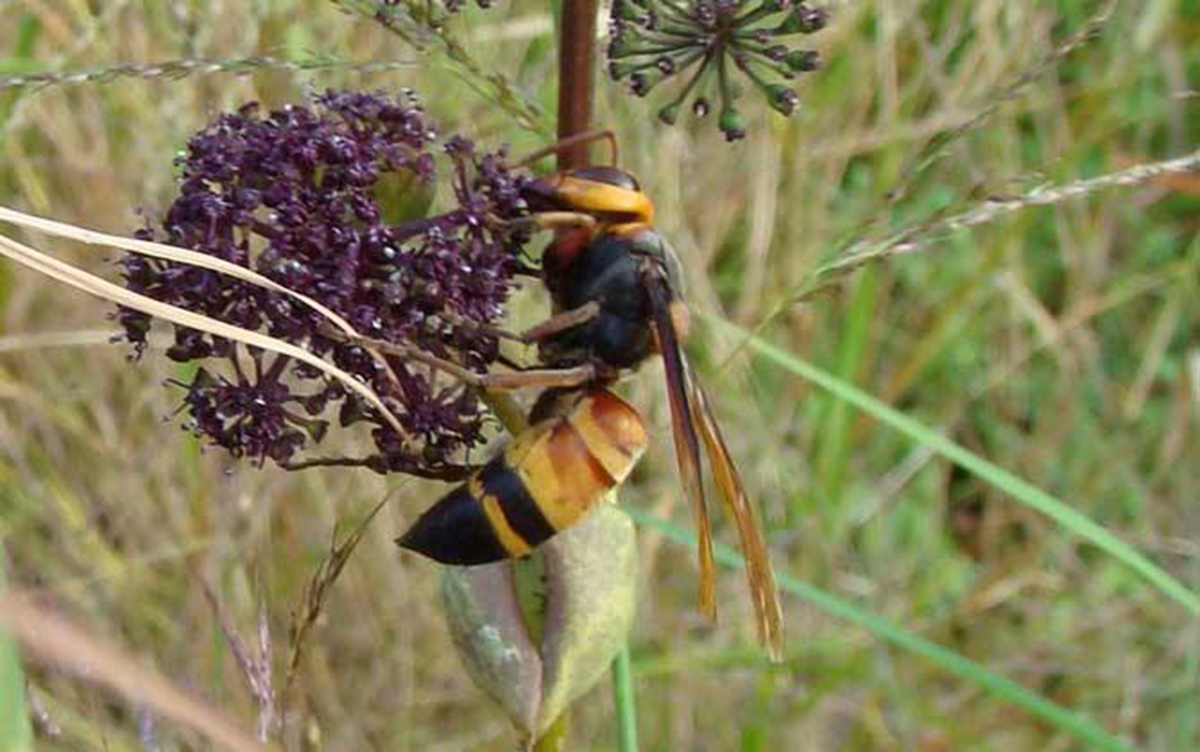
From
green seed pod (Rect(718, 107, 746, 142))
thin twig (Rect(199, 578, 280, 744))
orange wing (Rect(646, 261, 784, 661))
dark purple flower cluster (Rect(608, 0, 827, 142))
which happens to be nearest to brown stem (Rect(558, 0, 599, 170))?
dark purple flower cluster (Rect(608, 0, 827, 142))

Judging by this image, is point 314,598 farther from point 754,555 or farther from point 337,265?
point 754,555

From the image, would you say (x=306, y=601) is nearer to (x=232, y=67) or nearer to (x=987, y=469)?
(x=232, y=67)

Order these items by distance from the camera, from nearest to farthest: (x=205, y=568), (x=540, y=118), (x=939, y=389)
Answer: (x=540, y=118) < (x=205, y=568) < (x=939, y=389)

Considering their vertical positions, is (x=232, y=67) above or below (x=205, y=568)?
above

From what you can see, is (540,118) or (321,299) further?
(540,118)

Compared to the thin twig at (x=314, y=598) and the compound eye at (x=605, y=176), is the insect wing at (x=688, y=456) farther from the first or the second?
the thin twig at (x=314, y=598)

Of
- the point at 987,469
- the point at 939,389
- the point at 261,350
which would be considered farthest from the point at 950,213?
the point at 939,389

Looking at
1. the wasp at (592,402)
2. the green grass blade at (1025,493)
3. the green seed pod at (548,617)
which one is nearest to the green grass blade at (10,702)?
the wasp at (592,402)
